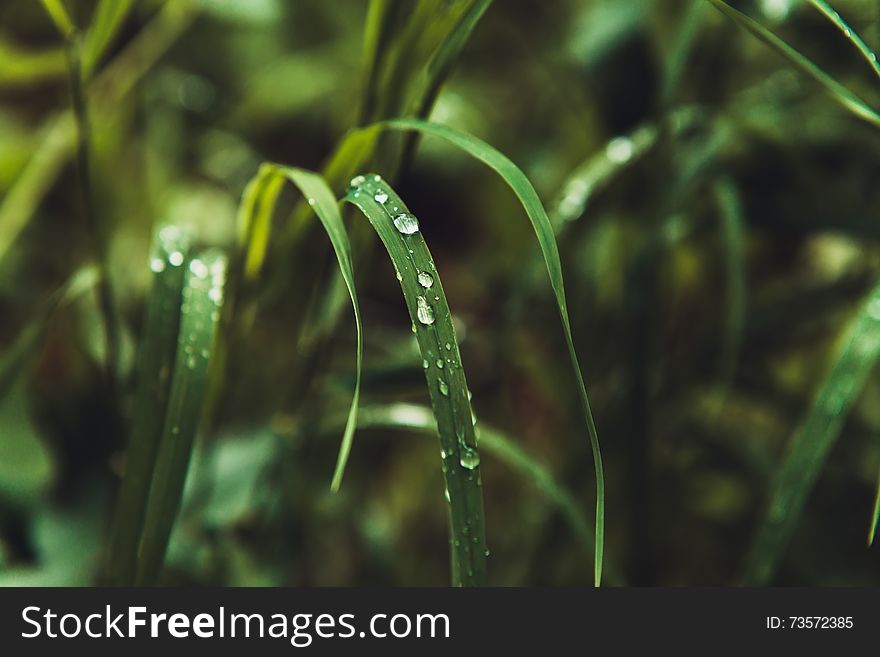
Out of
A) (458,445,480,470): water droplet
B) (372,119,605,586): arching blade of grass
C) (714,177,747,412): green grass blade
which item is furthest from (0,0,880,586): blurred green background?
(458,445,480,470): water droplet

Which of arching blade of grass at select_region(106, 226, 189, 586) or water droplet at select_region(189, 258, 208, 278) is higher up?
water droplet at select_region(189, 258, 208, 278)

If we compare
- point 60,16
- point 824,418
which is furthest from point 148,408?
point 824,418

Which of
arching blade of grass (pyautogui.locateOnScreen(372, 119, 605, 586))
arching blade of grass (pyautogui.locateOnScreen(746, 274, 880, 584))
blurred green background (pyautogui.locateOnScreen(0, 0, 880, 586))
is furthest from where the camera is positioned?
blurred green background (pyautogui.locateOnScreen(0, 0, 880, 586))

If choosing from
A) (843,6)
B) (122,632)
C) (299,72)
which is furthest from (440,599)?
(299,72)

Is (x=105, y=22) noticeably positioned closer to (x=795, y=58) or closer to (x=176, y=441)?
(x=176, y=441)

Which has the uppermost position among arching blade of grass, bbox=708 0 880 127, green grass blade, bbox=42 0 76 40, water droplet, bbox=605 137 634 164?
water droplet, bbox=605 137 634 164

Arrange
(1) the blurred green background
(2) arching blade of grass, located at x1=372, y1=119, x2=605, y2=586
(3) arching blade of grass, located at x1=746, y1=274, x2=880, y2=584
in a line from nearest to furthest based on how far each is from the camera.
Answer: (2) arching blade of grass, located at x1=372, y1=119, x2=605, y2=586 → (3) arching blade of grass, located at x1=746, y1=274, x2=880, y2=584 → (1) the blurred green background

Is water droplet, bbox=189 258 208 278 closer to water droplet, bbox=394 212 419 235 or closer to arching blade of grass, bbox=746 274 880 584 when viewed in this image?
water droplet, bbox=394 212 419 235
